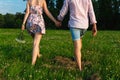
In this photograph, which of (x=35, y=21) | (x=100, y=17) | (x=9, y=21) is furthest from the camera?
(x=9, y=21)

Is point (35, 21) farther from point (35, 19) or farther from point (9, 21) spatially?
point (9, 21)

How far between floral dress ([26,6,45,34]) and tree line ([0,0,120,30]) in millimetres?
71661

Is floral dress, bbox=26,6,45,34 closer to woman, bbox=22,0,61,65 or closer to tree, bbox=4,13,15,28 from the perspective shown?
woman, bbox=22,0,61,65

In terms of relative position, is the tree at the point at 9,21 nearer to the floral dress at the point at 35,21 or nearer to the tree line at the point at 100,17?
the tree line at the point at 100,17

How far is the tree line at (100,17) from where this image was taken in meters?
86.1

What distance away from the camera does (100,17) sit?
87500 millimetres

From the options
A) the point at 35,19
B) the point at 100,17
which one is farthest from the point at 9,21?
the point at 35,19

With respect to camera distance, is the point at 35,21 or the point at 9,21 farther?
the point at 9,21

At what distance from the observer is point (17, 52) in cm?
1349

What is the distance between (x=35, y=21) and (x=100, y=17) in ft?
252

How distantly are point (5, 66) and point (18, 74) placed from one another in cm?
95

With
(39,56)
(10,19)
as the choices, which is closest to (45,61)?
(39,56)

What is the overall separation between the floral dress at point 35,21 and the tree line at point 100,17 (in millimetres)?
71661

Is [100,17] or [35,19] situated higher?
[35,19]
